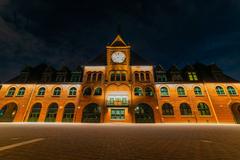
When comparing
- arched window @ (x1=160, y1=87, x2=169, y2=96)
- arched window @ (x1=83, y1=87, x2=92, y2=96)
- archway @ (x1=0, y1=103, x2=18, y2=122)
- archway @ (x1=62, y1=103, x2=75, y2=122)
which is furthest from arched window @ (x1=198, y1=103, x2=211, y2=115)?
archway @ (x1=0, y1=103, x2=18, y2=122)

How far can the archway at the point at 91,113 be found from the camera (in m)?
23.0

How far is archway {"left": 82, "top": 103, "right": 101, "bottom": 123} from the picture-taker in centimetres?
2295

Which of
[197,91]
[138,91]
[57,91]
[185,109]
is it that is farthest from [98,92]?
[197,91]

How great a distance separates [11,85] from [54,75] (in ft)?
27.5

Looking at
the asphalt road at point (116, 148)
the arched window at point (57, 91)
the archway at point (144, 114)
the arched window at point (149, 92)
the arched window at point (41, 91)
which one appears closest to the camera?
the asphalt road at point (116, 148)

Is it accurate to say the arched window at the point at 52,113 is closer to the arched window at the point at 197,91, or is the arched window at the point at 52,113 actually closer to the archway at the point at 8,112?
the archway at the point at 8,112

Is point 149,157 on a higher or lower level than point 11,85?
lower

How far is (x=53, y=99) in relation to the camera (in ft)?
80.3

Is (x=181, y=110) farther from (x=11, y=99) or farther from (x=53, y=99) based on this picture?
(x=11, y=99)

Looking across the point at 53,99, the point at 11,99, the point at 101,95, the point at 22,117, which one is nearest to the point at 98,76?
the point at 101,95

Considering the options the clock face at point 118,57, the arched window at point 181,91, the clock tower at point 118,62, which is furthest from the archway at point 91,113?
the arched window at point 181,91

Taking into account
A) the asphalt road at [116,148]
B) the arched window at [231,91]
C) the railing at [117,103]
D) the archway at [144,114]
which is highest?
the arched window at [231,91]

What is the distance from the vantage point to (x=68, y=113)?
23.6 metres

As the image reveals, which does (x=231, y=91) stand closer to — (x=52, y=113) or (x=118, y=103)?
(x=118, y=103)
